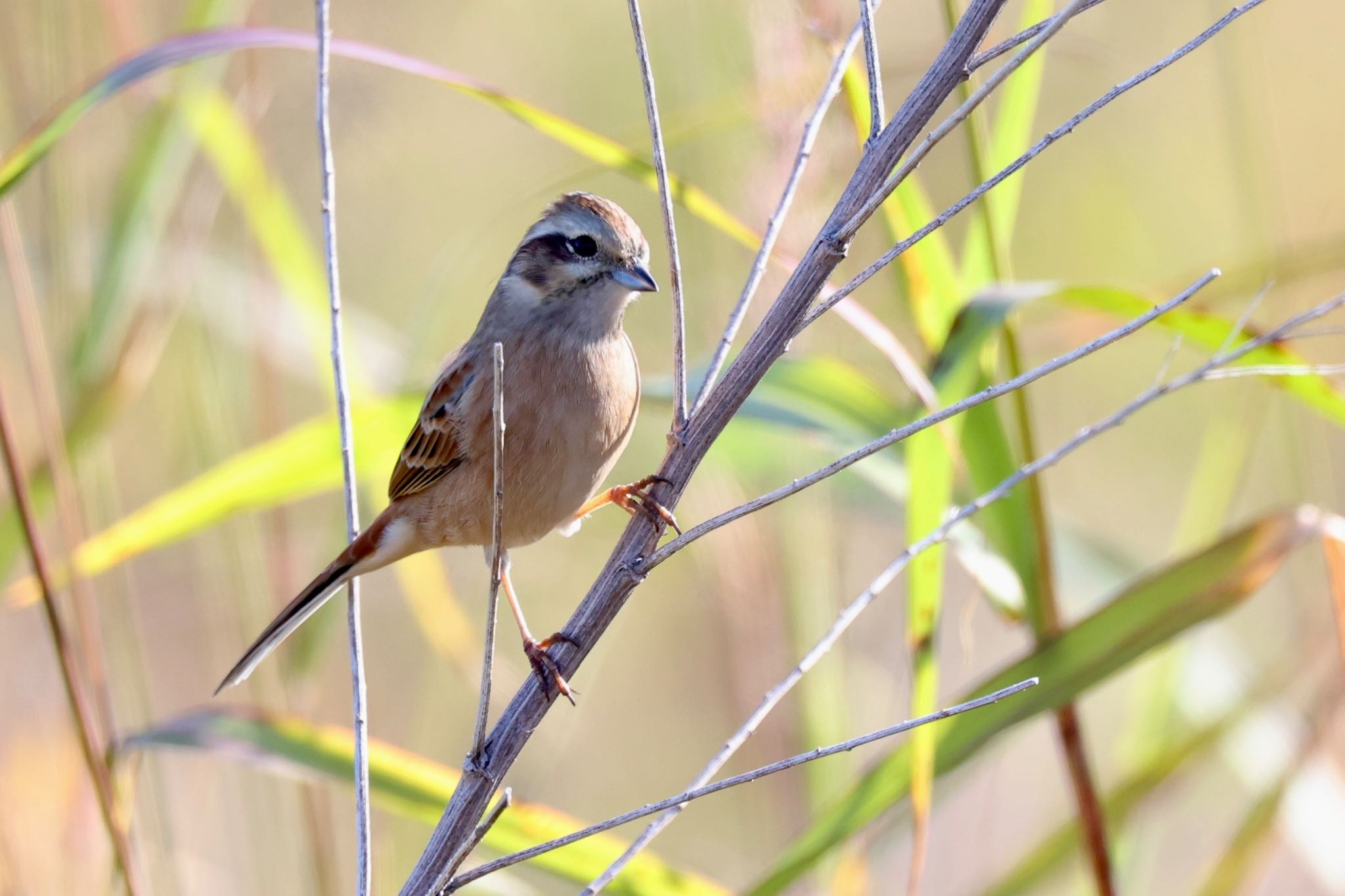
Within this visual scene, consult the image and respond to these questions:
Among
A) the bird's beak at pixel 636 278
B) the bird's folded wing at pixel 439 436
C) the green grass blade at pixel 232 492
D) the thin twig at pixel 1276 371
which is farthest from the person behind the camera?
the bird's folded wing at pixel 439 436

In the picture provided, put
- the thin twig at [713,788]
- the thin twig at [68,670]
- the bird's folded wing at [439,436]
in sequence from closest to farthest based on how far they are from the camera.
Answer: the thin twig at [713,788]
the thin twig at [68,670]
the bird's folded wing at [439,436]

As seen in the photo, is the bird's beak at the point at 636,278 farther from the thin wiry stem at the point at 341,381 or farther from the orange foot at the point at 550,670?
the thin wiry stem at the point at 341,381

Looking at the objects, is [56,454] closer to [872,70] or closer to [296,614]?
[296,614]

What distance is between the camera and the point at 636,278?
91.9 inches

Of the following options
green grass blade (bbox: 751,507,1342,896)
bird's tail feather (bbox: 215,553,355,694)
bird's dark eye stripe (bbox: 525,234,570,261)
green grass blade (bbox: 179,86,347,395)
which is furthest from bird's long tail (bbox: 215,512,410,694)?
green grass blade (bbox: 751,507,1342,896)

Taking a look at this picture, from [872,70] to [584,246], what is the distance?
1.09 m

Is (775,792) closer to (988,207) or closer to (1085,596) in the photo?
(1085,596)

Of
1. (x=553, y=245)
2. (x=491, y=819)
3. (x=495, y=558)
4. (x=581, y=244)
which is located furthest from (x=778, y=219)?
(x=553, y=245)

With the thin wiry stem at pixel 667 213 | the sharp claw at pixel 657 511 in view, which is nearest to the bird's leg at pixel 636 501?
the sharp claw at pixel 657 511

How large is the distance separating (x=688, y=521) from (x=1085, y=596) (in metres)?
1.07

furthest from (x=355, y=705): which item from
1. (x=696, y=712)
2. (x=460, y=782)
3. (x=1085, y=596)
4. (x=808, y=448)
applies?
(x=696, y=712)

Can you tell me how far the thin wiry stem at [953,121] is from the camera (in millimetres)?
1265

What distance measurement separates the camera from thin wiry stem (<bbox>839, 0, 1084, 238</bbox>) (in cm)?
126

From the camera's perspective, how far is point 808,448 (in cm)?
275
